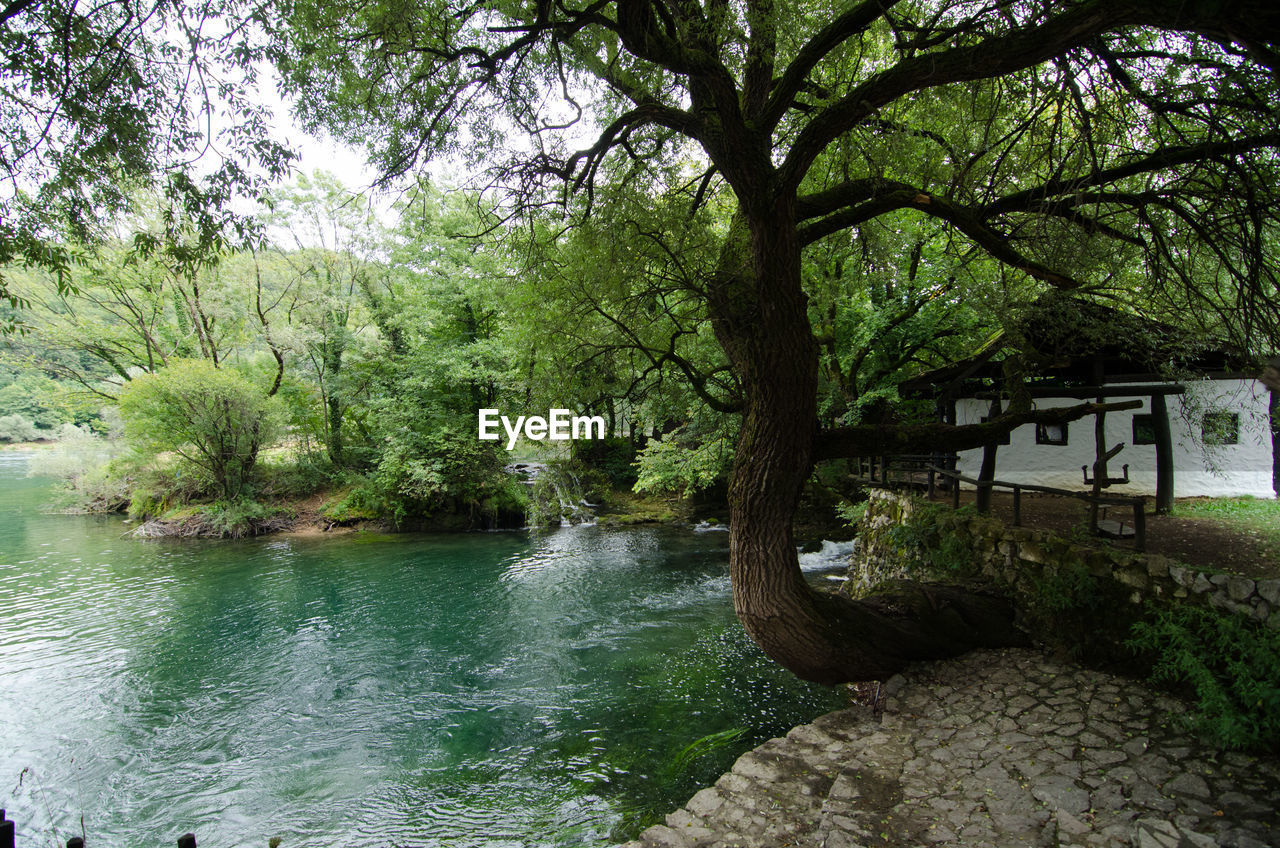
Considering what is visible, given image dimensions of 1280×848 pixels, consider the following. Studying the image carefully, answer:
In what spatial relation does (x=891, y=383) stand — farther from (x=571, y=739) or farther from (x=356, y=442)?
(x=356, y=442)

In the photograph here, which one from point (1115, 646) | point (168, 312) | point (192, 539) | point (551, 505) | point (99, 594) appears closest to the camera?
point (1115, 646)

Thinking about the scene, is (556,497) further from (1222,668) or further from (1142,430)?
(1222,668)

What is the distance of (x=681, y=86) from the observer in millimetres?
5391

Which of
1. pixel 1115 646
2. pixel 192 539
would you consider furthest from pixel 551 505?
pixel 1115 646

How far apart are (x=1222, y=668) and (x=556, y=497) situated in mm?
15600

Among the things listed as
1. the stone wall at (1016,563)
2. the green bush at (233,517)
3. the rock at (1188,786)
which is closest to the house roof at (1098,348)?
the stone wall at (1016,563)

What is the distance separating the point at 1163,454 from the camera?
320 inches

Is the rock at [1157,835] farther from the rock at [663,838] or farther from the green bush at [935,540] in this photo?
the green bush at [935,540]

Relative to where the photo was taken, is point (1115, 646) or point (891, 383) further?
point (891, 383)

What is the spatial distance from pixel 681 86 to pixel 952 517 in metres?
5.75

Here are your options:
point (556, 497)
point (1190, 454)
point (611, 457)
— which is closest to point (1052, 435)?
point (1190, 454)

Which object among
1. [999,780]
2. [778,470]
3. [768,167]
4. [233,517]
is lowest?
[233,517]

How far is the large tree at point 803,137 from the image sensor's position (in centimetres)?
399

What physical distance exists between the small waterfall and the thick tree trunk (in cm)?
1282
